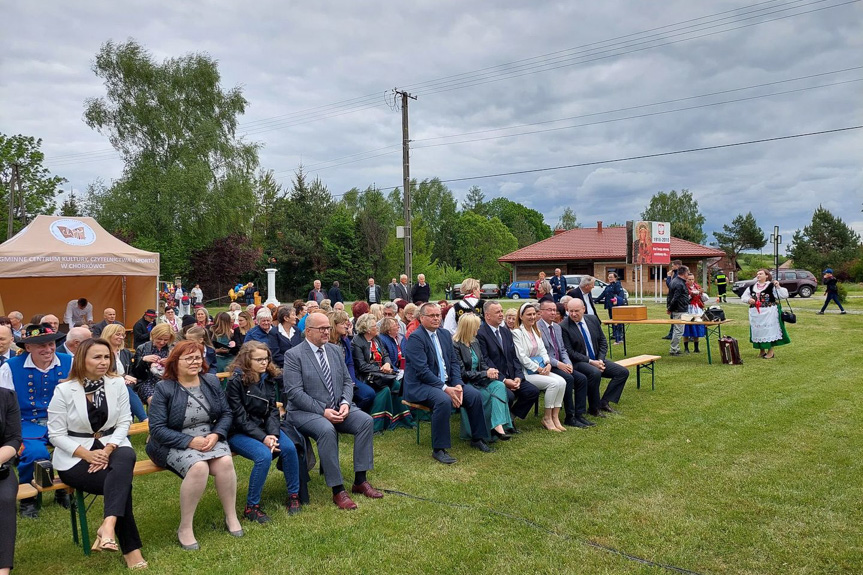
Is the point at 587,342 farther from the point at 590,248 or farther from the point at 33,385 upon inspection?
the point at 590,248

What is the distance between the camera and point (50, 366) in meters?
4.50

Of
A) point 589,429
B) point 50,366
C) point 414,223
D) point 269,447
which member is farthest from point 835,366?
point 414,223

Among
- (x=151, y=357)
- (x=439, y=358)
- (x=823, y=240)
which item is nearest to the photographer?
(x=439, y=358)

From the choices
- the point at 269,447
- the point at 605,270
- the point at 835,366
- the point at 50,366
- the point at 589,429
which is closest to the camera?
the point at 269,447

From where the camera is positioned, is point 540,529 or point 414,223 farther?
point 414,223

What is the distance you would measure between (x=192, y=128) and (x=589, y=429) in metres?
28.6

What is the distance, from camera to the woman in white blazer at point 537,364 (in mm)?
6285

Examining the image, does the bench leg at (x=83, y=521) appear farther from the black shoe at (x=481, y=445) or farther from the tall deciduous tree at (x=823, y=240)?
the tall deciduous tree at (x=823, y=240)

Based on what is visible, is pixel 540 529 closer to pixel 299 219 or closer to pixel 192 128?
pixel 192 128

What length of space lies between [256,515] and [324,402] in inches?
38.3

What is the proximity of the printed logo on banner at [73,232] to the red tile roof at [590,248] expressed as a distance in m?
30.8

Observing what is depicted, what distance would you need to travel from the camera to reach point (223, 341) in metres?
7.54

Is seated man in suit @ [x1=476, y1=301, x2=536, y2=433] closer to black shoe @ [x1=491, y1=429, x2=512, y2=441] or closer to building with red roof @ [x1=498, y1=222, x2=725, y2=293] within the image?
black shoe @ [x1=491, y1=429, x2=512, y2=441]

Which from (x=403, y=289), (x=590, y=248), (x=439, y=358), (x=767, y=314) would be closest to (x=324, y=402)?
(x=439, y=358)
